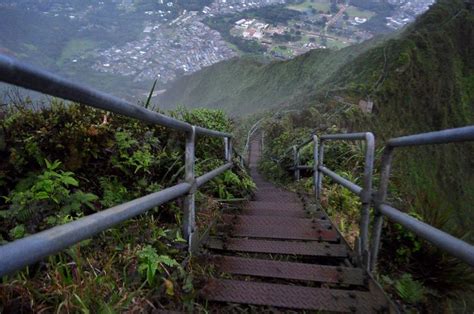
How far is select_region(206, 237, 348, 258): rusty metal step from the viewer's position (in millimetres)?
3027

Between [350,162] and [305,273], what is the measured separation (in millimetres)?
5425

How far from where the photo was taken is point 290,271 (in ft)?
8.61

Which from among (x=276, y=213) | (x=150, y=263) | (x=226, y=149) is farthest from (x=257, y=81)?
(x=150, y=263)

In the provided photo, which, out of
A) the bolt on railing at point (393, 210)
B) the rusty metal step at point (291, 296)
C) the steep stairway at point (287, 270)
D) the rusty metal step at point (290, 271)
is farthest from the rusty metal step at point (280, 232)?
the rusty metal step at point (291, 296)

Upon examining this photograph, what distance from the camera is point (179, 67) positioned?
248 feet

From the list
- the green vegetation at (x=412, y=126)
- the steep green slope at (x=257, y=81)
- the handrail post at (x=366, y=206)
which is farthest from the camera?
the steep green slope at (x=257, y=81)

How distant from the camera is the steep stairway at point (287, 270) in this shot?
2236 millimetres

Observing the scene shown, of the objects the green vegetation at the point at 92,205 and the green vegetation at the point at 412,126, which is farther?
the green vegetation at the point at 412,126

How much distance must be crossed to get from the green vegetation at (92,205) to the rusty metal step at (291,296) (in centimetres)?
18

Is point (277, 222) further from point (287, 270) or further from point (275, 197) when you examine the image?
point (275, 197)

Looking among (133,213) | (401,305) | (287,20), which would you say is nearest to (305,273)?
(401,305)

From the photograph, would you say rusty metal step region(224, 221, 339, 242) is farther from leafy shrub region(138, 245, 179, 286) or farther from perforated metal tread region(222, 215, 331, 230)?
leafy shrub region(138, 245, 179, 286)

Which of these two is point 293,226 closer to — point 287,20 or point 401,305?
point 401,305

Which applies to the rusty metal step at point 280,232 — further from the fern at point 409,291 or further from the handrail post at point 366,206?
the fern at point 409,291
